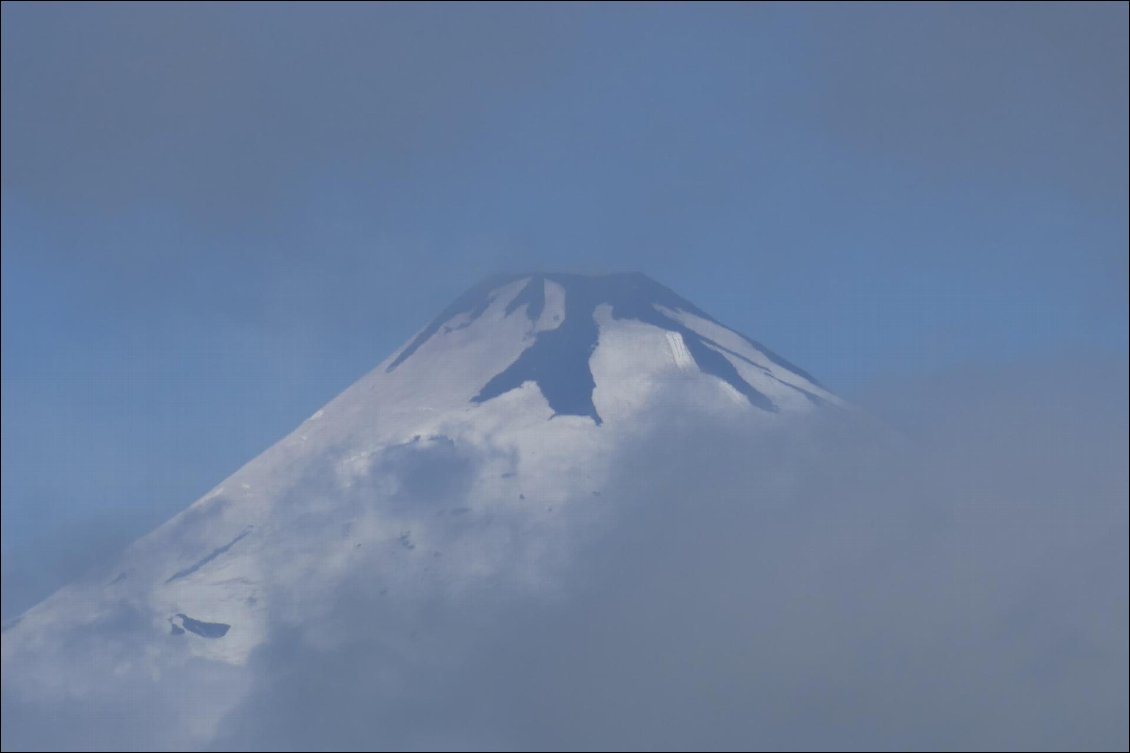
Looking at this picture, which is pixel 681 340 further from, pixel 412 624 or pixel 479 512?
pixel 412 624

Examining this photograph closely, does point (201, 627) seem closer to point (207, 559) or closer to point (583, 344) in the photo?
point (207, 559)

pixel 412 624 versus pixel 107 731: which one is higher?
pixel 412 624

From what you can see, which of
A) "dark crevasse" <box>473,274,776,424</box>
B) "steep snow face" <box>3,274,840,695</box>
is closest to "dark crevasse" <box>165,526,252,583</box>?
"steep snow face" <box>3,274,840,695</box>

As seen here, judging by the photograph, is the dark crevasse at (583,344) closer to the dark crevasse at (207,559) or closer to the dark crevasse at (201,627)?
the dark crevasse at (207,559)

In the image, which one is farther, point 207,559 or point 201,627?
point 207,559

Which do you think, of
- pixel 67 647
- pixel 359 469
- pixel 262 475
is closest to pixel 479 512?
pixel 359 469

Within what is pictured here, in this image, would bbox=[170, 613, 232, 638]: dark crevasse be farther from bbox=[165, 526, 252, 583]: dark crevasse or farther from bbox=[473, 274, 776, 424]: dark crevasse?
bbox=[473, 274, 776, 424]: dark crevasse

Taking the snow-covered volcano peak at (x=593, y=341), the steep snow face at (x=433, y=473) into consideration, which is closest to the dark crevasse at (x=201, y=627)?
the steep snow face at (x=433, y=473)

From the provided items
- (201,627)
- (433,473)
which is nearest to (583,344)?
(433,473)
